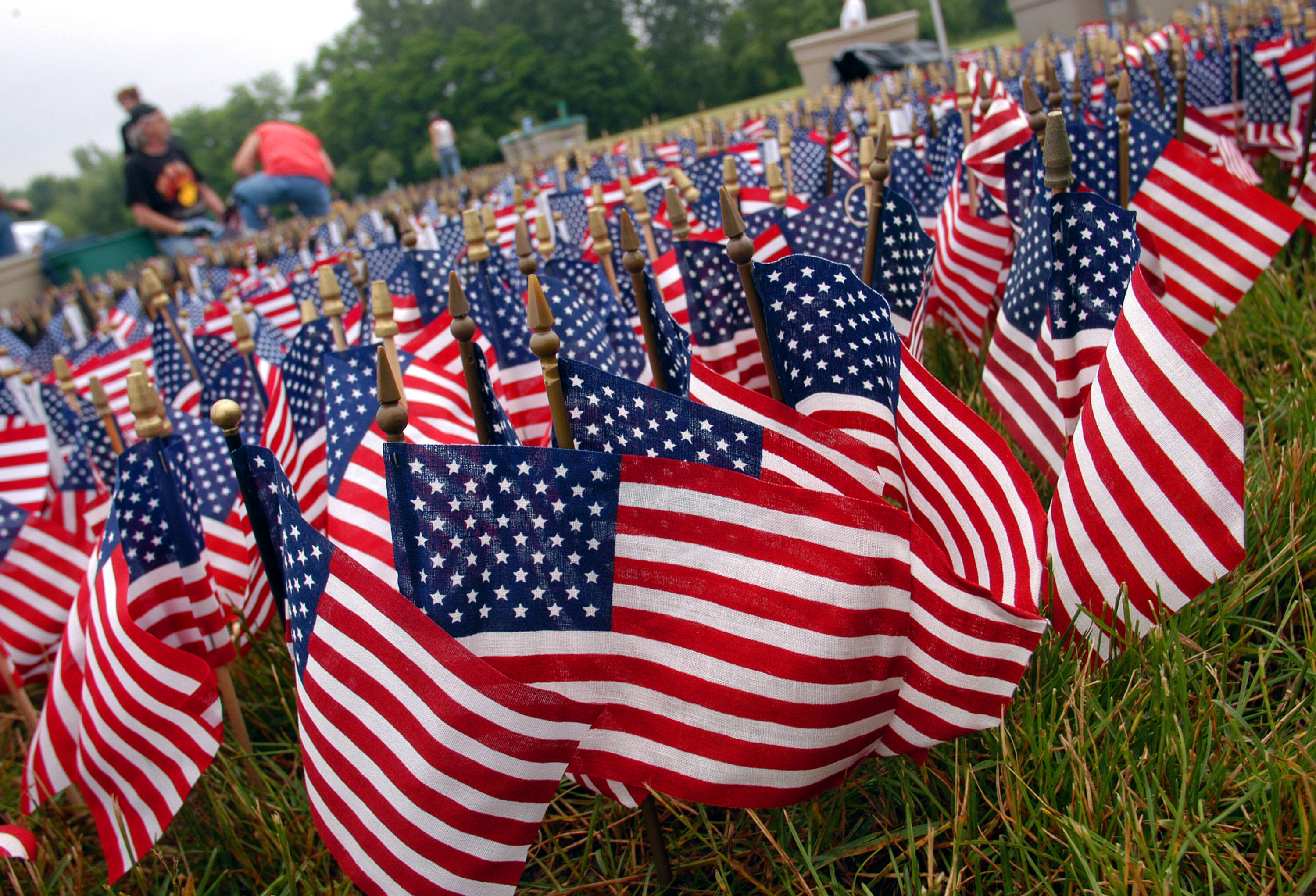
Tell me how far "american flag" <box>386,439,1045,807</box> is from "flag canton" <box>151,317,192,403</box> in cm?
293

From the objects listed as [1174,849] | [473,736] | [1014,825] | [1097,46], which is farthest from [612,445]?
[1097,46]

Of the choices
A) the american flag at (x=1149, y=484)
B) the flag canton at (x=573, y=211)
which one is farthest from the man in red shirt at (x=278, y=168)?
the american flag at (x=1149, y=484)

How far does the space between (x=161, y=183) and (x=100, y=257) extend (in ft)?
19.1

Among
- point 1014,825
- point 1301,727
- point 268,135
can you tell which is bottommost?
point 1301,727

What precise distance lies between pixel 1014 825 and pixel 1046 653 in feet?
1.58

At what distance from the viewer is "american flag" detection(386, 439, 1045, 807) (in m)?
1.59

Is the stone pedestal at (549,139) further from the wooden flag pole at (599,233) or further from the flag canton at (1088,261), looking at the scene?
the flag canton at (1088,261)

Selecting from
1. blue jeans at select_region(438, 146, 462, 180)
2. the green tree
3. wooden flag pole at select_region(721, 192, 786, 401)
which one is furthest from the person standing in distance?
the green tree

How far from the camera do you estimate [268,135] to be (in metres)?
16.5

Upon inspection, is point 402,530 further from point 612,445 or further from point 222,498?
point 222,498

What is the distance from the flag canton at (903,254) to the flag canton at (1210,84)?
3.80 m

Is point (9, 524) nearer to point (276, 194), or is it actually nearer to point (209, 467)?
point (209, 467)

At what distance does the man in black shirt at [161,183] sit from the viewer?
12.3 m

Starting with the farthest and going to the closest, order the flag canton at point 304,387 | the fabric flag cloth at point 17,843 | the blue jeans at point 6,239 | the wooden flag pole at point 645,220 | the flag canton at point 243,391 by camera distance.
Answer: the blue jeans at point 6,239 < the flag canton at point 243,391 < the wooden flag pole at point 645,220 < the flag canton at point 304,387 < the fabric flag cloth at point 17,843
